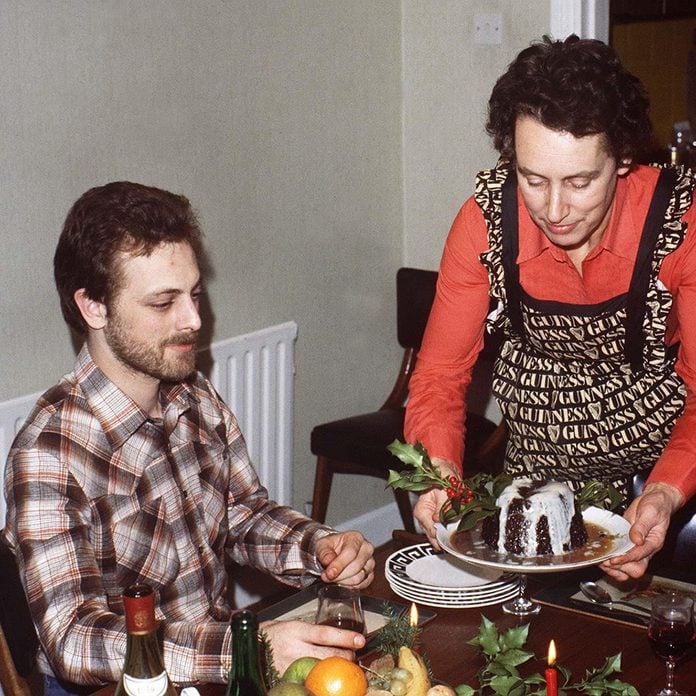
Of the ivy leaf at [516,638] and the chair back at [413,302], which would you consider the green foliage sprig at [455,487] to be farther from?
the chair back at [413,302]

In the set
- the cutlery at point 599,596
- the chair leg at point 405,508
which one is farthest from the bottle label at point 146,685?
the chair leg at point 405,508

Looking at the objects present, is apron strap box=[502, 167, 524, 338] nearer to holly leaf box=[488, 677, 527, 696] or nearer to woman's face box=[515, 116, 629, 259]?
woman's face box=[515, 116, 629, 259]

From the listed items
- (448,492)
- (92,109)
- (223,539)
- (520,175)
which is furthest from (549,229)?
(92,109)

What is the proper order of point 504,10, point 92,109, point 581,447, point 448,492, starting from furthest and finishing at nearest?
point 504,10 < point 92,109 < point 581,447 < point 448,492

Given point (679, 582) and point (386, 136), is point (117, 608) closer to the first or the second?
point (679, 582)

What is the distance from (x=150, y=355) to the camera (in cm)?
200

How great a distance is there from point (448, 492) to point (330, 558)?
0.25 m

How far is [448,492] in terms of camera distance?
1824mm

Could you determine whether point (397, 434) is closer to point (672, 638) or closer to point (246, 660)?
point (672, 638)

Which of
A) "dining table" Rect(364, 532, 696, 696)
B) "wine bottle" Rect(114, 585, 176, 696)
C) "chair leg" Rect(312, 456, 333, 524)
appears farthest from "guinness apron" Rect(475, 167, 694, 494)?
"chair leg" Rect(312, 456, 333, 524)

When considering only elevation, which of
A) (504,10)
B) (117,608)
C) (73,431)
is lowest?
(117,608)

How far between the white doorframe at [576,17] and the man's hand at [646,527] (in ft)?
6.56

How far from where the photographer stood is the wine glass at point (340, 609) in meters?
1.57

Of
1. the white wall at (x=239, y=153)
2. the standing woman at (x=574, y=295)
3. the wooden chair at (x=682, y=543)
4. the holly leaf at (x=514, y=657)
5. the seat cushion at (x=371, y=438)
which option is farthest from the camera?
the seat cushion at (x=371, y=438)
